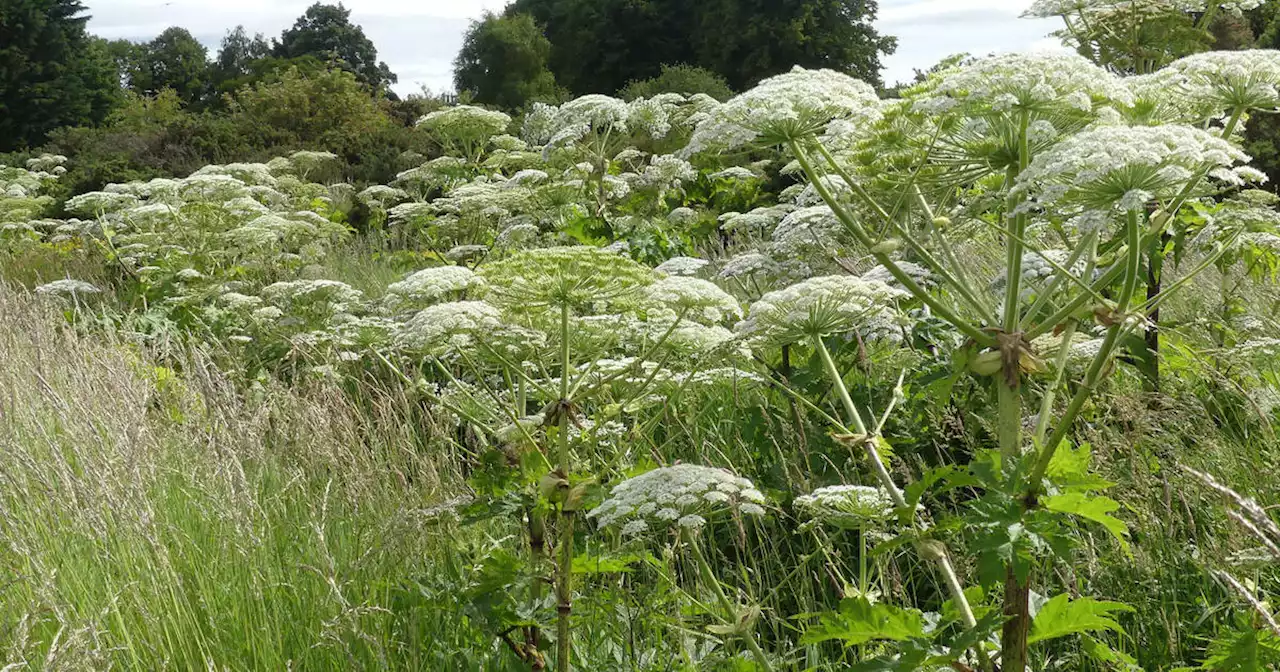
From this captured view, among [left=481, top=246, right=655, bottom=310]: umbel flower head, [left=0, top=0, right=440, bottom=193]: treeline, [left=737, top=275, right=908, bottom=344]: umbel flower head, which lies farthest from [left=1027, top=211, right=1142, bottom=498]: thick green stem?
[left=0, top=0, right=440, bottom=193]: treeline

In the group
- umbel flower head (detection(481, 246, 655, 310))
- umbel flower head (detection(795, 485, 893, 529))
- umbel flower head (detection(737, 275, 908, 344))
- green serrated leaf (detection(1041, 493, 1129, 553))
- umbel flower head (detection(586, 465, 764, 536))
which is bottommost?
umbel flower head (detection(795, 485, 893, 529))

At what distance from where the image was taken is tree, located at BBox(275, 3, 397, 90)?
8300 centimetres

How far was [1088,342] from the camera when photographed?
3350 millimetres

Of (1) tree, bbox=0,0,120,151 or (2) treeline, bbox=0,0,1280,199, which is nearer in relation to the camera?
(2) treeline, bbox=0,0,1280,199

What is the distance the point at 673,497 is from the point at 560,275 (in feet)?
2.33

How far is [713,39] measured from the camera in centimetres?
3988

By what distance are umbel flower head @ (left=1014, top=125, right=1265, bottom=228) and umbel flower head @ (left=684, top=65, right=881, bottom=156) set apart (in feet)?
1.76

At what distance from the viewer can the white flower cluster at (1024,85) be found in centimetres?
214

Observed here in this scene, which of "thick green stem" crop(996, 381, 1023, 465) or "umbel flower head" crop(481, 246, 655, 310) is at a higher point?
"umbel flower head" crop(481, 246, 655, 310)

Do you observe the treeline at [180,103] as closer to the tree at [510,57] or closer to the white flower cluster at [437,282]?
the tree at [510,57]

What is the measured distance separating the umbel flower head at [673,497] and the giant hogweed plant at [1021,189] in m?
0.30

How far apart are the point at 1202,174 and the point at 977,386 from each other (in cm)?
209

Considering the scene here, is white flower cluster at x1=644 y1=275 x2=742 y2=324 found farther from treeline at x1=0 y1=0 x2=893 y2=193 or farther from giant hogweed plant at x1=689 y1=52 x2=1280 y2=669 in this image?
treeline at x1=0 y1=0 x2=893 y2=193

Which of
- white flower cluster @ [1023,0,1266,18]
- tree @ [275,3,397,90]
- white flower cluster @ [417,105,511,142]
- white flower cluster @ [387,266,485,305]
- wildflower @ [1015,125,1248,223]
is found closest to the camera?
wildflower @ [1015,125,1248,223]
